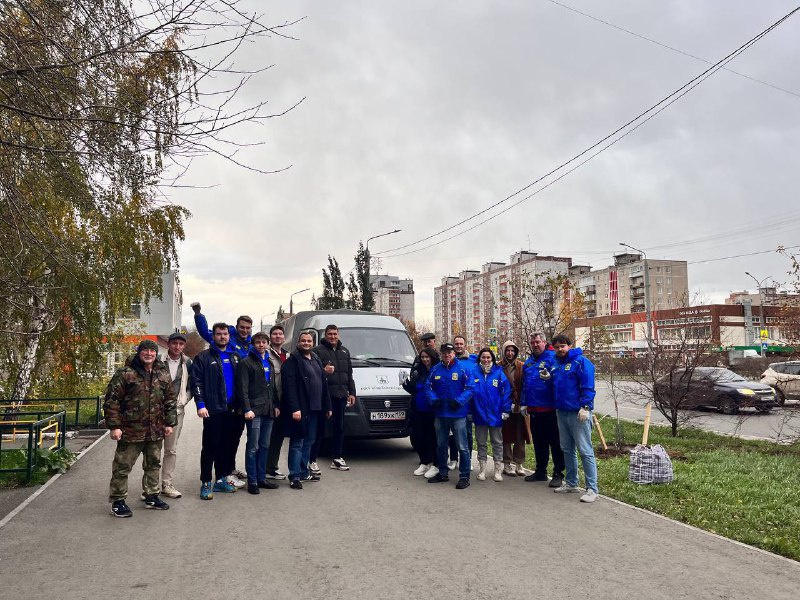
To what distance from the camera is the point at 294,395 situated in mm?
8617

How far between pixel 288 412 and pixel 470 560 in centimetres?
391

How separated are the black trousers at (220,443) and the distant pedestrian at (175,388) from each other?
349 millimetres

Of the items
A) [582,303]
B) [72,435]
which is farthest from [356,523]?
[582,303]

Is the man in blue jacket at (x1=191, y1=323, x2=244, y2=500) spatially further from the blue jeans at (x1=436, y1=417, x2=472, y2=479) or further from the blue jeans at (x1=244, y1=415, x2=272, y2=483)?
A: the blue jeans at (x1=436, y1=417, x2=472, y2=479)

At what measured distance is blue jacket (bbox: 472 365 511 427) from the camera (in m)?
9.07

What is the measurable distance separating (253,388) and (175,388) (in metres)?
1.00

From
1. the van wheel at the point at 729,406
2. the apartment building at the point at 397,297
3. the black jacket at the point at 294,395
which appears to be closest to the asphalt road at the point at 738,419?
the van wheel at the point at 729,406

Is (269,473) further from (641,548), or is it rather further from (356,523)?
(641,548)

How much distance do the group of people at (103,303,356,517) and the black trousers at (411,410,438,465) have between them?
1.06 metres

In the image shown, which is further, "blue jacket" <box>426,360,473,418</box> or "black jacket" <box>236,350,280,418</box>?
"blue jacket" <box>426,360,473,418</box>

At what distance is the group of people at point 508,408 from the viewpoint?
8141 millimetres

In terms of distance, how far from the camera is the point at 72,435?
46.5 ft

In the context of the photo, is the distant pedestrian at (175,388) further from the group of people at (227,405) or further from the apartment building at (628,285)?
the apartment building at (628,285)

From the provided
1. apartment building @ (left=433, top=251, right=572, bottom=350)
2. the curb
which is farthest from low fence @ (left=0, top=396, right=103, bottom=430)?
apartment building @ (left=433, top=251, right=572, bottom=350)
